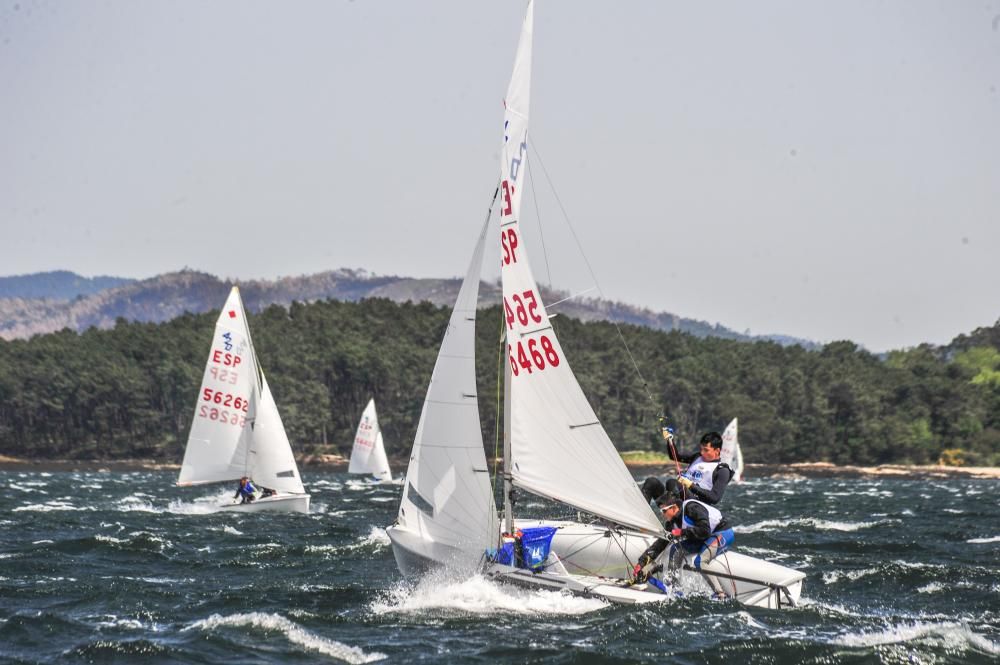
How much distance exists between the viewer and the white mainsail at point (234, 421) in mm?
41594

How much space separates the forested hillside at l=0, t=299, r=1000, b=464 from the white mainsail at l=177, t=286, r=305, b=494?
75091mm

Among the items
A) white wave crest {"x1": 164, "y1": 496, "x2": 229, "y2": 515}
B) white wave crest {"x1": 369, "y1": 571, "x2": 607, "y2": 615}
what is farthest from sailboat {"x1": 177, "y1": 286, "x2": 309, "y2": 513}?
white wave crest {"x1": 369, "y1": 571, "x2": 607, "y2": 615}

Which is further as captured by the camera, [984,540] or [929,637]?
[984,540]

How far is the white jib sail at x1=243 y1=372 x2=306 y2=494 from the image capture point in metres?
41.3

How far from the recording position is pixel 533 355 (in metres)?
20.1

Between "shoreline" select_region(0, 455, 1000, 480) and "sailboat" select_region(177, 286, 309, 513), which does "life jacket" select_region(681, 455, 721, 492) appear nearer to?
"sailboat" select_region(177, 286, 309, 513)

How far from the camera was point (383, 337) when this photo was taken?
140375 mm

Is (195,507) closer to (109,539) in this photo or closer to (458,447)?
(109,539)

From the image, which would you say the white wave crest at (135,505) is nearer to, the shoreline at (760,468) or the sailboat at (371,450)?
the sailboat at (371,450)

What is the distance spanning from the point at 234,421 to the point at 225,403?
0.69m

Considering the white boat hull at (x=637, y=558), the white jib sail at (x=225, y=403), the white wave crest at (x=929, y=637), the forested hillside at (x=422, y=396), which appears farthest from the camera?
the forested hillside at (x=422, y=396)

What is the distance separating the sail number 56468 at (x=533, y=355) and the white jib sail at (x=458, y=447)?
2.25 ft

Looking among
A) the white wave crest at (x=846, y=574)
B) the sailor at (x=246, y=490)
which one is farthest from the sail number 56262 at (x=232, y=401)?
the white wave crest at (x=846, y=574)

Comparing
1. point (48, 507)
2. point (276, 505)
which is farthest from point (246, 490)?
point (48, 507)
